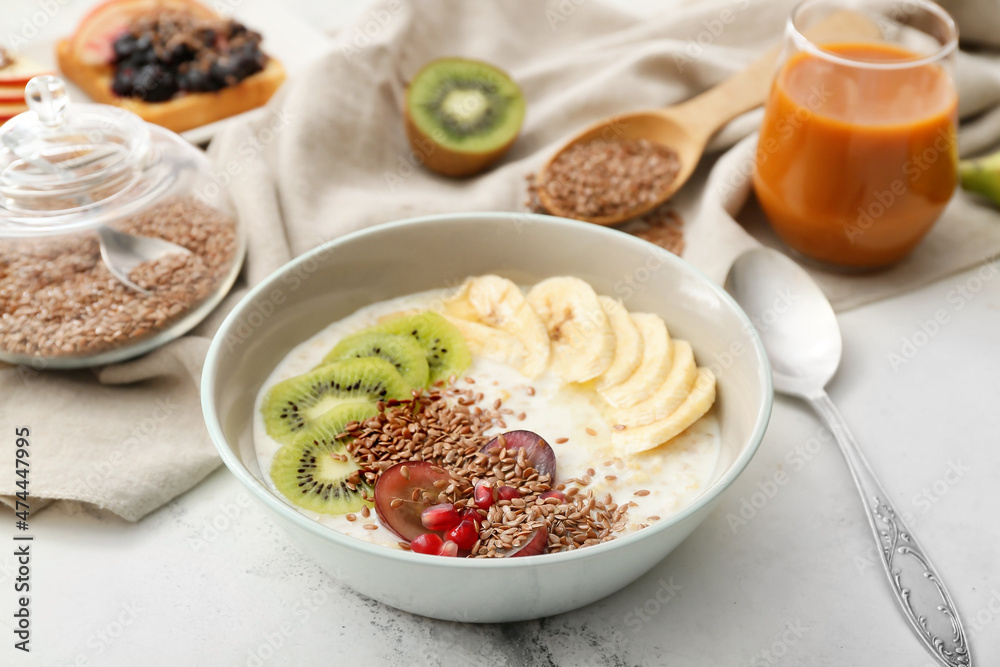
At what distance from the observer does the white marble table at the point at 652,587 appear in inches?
57.2

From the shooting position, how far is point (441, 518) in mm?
1465

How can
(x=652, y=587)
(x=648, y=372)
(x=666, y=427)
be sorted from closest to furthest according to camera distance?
(x=652, y=587) < (x=666, y=427) < (x=648, y=372)

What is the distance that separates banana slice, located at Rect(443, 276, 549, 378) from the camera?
6.14 feet

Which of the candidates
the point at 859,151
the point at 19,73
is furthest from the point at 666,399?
the point at 19,73

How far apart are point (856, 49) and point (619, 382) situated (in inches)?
41.8

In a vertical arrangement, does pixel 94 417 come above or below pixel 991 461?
below

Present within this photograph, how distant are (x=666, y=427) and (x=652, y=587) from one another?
29 cm

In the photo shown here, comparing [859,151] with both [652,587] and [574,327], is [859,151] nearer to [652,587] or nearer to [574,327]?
[574,327]

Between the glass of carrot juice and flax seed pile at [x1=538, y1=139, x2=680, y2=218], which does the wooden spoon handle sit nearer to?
flax seed pile at [x1=538, y1=139, x2=680, y2=218]

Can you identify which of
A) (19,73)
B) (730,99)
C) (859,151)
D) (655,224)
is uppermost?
(859,151)

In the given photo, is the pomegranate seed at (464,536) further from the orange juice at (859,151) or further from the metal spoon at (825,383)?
the orange juice at (859,151)

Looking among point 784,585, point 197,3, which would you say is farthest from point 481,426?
point 197,3

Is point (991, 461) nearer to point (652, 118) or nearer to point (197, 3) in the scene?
point (652, 118)

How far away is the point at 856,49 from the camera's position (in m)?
2.17
